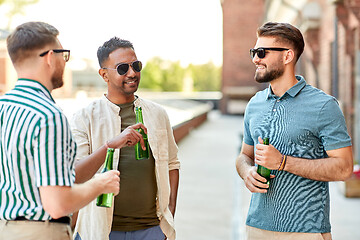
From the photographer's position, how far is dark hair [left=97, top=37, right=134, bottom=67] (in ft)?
9.55

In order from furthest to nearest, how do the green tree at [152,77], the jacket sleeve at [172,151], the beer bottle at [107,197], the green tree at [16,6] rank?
the green tree at [152,77]
the green tree at [16,6]
the jacket sleeve at [172,151]
the beer bottle at [107,197]

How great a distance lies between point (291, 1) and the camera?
1434 centimetres

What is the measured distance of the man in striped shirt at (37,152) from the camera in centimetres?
190

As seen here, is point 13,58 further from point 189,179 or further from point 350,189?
point 189,179

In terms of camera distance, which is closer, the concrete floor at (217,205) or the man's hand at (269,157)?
the man's hand at (269,157)

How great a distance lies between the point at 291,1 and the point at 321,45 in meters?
2.14

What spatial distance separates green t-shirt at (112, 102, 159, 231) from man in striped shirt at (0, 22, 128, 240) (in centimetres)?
69

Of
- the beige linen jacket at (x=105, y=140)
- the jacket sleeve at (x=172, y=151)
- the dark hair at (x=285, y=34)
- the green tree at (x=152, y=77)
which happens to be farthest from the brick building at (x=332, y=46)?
the green tree at (x=152, y=77)

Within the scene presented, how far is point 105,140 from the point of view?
286cm

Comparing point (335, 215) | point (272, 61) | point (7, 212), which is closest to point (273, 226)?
point (272, 61)

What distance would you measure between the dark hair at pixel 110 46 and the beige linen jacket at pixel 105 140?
0.79 ft

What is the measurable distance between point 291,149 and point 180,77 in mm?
79516

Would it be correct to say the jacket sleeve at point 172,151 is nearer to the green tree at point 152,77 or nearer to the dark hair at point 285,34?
the dark hair at point 285,34

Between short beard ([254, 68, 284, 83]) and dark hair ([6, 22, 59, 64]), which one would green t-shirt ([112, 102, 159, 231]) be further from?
dark hair ([6, 22, 59, 64])
